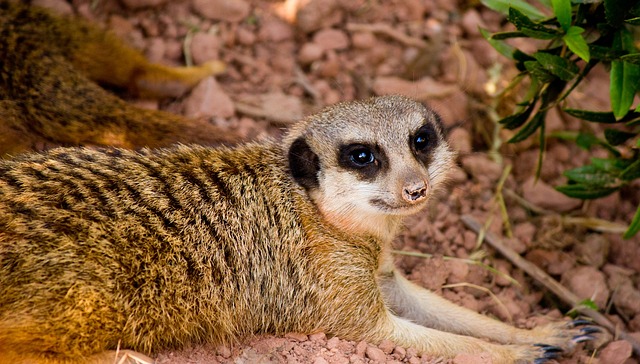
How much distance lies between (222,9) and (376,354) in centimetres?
257

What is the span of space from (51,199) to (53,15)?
177cm

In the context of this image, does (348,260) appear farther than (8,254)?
Yes

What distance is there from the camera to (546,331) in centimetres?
339

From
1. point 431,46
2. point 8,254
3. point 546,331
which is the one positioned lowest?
point 546,331

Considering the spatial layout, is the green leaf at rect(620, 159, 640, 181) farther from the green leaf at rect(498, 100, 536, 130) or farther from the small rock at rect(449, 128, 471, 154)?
the small rock at rect(449, 128, 471, 154)

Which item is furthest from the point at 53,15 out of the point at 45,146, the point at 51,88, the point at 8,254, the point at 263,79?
the point at 8,254

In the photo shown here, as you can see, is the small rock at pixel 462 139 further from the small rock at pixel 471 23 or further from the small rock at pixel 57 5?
the small rock at pixel 57 5

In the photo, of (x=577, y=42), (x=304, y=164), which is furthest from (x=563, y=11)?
(x=304, y=164)

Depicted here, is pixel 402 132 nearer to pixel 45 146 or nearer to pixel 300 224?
pixel 300 224

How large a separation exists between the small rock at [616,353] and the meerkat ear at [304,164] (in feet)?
4.84

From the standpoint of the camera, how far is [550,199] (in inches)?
164

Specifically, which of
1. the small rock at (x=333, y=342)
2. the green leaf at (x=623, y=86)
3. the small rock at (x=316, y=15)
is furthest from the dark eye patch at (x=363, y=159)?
the small rock at (x=316, y=15)

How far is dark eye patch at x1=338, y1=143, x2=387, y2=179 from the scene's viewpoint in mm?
2883

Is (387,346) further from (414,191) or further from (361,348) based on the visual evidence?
(414,191)
